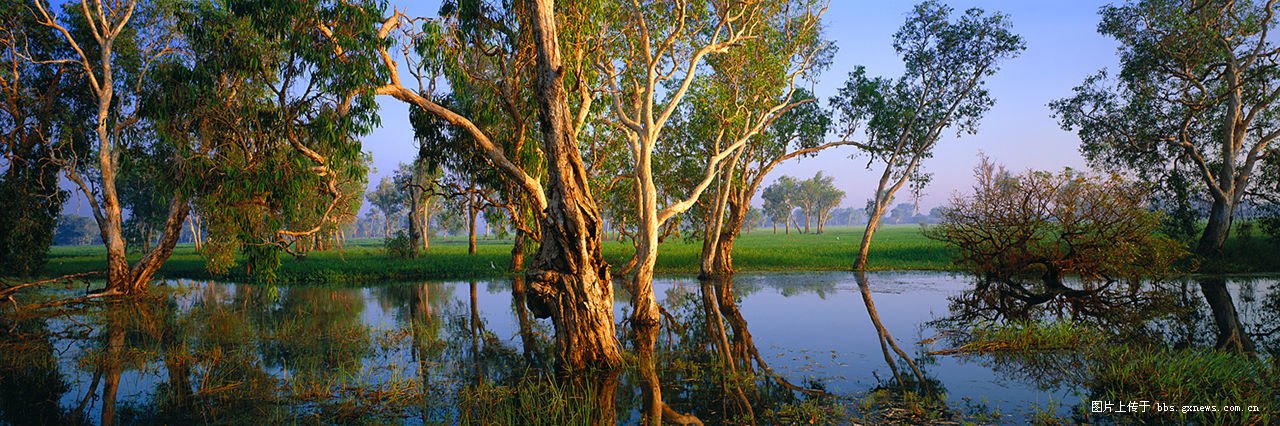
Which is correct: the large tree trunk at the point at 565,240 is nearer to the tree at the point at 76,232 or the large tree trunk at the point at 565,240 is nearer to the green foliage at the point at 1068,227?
the green foliage at the point at 1068,227

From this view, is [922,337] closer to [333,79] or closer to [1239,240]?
[333,79]

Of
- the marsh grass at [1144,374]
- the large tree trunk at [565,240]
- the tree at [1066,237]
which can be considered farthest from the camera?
the tree at [1066,237]

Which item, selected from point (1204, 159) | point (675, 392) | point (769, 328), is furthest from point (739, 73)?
point (1204, 159)

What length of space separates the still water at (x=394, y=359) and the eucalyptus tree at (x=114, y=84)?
386 cm

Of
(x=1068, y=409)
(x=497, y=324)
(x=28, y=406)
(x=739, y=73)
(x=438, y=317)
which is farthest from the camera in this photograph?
→ (x=739, y=73)

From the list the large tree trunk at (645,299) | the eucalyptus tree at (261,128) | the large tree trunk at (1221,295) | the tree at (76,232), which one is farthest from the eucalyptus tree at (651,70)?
the tree at (76,232)

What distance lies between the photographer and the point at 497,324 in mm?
14766

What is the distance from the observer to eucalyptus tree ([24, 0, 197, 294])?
835 inches

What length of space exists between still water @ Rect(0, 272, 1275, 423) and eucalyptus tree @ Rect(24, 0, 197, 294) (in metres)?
3.86

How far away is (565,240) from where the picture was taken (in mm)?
9531

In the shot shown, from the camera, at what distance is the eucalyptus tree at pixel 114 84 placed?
2120 centimetres

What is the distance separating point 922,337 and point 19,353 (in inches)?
670

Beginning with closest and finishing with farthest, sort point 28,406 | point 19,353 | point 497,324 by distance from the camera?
1. point 28,406
2. point 19,353
3. point 497,324

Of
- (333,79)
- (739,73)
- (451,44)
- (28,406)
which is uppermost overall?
(739,73)
